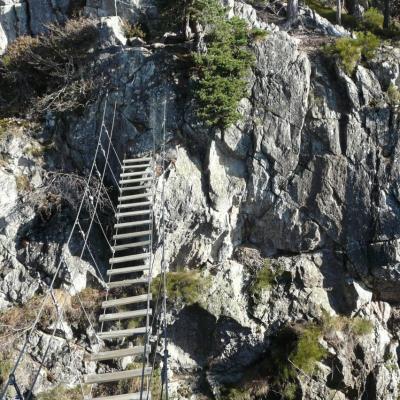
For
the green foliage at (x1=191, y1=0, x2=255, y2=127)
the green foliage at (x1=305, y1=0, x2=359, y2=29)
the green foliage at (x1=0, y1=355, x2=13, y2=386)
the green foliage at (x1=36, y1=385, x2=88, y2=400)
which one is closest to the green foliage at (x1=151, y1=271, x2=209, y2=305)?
the green foliage at (x1=36, y1=385, x2=88, y2=400)

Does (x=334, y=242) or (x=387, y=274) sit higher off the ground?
(x=334, y=242)

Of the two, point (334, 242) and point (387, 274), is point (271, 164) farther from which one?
point (387, 274)

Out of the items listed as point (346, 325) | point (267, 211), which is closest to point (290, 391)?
point (346, 325)

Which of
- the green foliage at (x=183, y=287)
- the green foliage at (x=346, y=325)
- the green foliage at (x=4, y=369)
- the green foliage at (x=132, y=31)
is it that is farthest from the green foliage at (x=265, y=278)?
the green foliage at (x=132, y=31)

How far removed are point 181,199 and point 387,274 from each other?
485 cm

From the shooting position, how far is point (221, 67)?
10469mm

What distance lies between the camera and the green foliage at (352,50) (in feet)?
35.2

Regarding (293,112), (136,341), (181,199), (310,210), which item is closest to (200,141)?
→ (181,199)

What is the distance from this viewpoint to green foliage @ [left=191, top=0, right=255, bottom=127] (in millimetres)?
10203

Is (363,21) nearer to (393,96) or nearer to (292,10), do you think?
(292,10)

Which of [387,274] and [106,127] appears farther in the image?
[106,127]

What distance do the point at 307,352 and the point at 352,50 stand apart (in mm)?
6955

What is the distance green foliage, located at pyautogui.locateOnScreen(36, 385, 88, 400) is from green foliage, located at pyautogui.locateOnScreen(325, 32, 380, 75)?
9284 mm

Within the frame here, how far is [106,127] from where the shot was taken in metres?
11.0
